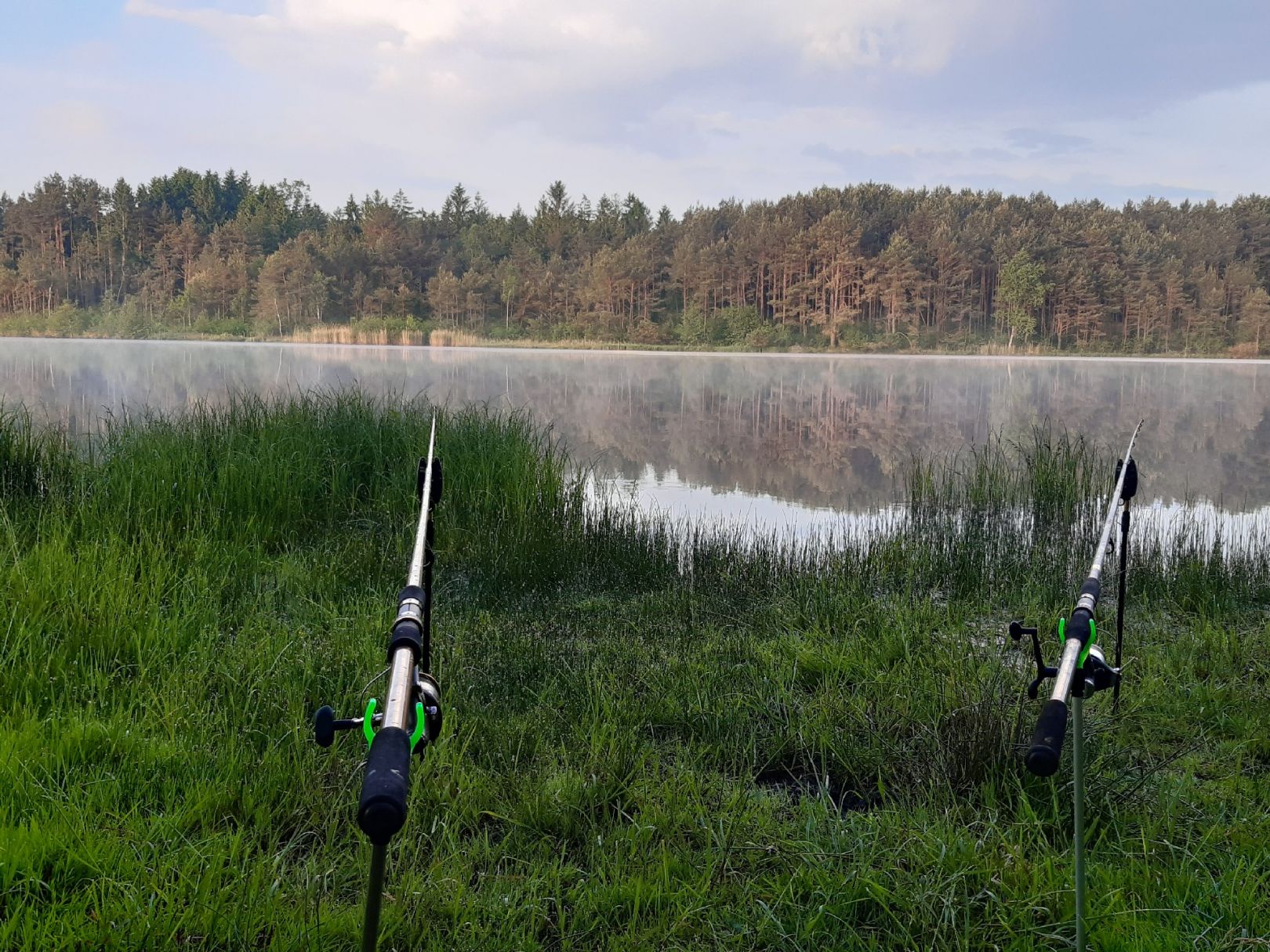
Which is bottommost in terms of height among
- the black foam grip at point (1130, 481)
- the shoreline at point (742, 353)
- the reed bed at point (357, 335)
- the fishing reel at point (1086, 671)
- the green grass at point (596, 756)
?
the green grass at point (596, 756)

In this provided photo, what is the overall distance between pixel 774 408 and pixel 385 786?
23299 millimetres

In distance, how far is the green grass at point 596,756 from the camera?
226 centimetres

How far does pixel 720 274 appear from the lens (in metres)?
60.2

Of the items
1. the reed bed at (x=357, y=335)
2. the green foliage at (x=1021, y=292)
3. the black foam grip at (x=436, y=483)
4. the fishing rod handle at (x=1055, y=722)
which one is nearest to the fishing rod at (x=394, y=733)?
the black foam grip at (x=436, y=483)

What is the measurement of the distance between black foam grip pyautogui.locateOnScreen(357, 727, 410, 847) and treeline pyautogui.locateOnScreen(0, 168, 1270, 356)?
190ft

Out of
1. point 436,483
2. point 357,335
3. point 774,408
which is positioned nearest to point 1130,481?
point 436,483

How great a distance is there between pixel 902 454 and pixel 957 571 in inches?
384

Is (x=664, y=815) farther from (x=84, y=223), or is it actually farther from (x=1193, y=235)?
(x=84, y=223)

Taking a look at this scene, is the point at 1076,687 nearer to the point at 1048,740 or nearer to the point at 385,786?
the point at 1048,740

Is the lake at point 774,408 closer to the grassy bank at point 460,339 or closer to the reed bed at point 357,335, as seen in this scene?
the grassy bank at point 460,339

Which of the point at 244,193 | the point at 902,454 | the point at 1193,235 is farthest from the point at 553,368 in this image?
the point at 244,193

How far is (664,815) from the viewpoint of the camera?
273cm

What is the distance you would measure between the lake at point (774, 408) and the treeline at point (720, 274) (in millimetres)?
10974

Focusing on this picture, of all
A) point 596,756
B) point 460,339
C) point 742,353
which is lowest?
point 596,756
